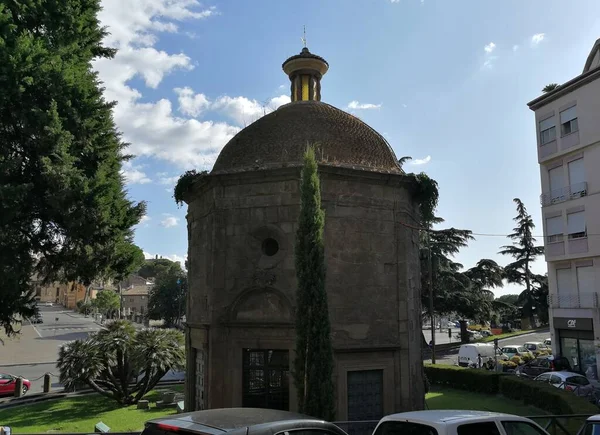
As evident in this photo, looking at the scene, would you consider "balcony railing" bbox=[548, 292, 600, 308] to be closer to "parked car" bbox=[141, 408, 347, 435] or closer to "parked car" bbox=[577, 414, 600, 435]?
Result: "parked car" bbox=[577, 414, 600, 435]

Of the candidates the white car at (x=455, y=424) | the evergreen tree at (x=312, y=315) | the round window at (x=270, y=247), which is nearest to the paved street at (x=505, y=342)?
the round window at (x=270, y=247)

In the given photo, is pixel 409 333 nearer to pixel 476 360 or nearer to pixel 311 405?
pixel 311 405

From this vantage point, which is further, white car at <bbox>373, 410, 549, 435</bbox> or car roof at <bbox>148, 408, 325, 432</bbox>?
white car at <bbox>373, 410, 549, 435</bbox>

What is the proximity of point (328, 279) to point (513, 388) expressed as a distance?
1349 centimetres

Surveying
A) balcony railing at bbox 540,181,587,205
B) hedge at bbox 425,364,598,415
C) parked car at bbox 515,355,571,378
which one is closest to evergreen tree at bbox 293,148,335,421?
hedge at bbox 425,364,598,415

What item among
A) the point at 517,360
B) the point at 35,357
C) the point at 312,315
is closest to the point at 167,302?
the point at 35,357

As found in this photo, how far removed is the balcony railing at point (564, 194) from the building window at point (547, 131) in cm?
337

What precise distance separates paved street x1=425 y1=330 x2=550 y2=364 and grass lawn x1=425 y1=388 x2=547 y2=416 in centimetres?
1428

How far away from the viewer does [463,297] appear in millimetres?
38781

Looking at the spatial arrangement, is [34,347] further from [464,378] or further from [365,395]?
[365,395]

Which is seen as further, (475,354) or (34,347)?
(34,347)

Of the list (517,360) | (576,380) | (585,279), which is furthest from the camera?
(517,360)

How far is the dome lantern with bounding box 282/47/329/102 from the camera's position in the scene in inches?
634

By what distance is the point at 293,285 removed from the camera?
11758 mm
